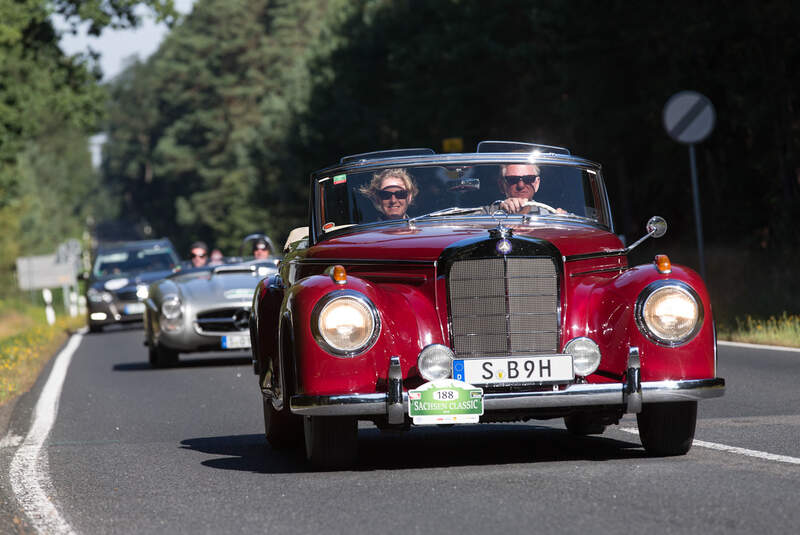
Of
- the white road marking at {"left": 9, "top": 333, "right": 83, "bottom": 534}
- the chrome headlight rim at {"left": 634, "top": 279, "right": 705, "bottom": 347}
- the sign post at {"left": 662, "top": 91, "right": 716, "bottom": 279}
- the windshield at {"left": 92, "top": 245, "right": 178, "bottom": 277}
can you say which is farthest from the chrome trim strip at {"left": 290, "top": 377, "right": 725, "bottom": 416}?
the windshield at {"left": 92, "top": 245, "right": 178, "bottom": 277}

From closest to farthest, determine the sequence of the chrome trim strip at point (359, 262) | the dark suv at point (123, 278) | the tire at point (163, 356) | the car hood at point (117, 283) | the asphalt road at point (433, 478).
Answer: the asphalt road at point (433, 478) → the chrome trim strip at point (359, 262) → the tire at point (163, 356) → the dark suv at point (123, 278) → the car hood at point (117, 283)

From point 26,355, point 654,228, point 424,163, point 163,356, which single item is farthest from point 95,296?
point 654,228

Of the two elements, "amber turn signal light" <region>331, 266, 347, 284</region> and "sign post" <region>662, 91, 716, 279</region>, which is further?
"sign post" <region>662, 91, 716, 279</region>

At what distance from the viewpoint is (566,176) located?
378 inches

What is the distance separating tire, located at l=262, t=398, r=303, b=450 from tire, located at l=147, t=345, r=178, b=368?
9196mm

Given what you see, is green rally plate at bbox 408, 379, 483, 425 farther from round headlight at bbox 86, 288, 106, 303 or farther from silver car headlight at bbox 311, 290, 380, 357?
round headlight at bbox 86, 288, 106, 303

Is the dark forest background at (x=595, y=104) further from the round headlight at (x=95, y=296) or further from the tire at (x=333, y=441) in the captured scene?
the round headlight at (x=95, y=296)

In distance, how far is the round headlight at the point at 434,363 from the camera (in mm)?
7859

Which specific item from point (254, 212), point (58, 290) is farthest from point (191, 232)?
point (58, 290)

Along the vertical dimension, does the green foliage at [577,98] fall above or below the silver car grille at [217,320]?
above

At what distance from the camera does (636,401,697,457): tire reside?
8.30 m

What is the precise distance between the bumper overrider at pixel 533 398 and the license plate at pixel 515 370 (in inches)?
3.0

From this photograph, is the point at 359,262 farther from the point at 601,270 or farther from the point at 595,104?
the point at 595,104

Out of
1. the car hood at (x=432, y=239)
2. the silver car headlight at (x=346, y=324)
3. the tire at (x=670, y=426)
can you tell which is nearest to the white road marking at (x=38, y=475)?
the silver car headlight at (x=346, y=324)
